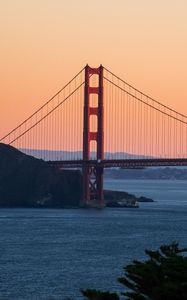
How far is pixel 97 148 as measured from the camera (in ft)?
231

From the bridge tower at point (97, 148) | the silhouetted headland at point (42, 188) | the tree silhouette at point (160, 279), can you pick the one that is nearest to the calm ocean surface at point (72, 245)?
the bridge tower at point (97, 148)

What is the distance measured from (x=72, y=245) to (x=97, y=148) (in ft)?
84.0

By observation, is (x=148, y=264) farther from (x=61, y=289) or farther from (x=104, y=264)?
(x=104, y=264)

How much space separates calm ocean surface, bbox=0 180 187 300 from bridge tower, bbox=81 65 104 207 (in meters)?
1.41

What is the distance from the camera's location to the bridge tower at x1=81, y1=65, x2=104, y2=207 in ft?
233

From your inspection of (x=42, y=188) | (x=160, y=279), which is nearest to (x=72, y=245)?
(x=160, y=279)

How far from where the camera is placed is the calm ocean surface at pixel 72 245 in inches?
1227

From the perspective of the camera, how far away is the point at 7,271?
3431cm

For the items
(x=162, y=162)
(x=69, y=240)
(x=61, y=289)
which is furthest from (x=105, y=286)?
(x=162, y=162)

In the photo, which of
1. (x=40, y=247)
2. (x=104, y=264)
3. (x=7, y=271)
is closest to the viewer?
(x=7, y=271)

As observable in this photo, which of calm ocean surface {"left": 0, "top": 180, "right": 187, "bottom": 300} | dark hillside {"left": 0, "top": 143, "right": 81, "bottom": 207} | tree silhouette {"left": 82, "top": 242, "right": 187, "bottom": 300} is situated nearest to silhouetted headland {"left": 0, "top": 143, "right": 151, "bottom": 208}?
dark hillside {"left": 0, "top": 143, "right": 81, "bottom": 207}

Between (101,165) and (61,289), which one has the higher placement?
(101,165)

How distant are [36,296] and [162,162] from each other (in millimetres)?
38534

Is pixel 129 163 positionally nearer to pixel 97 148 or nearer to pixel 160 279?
pixel 97 148
